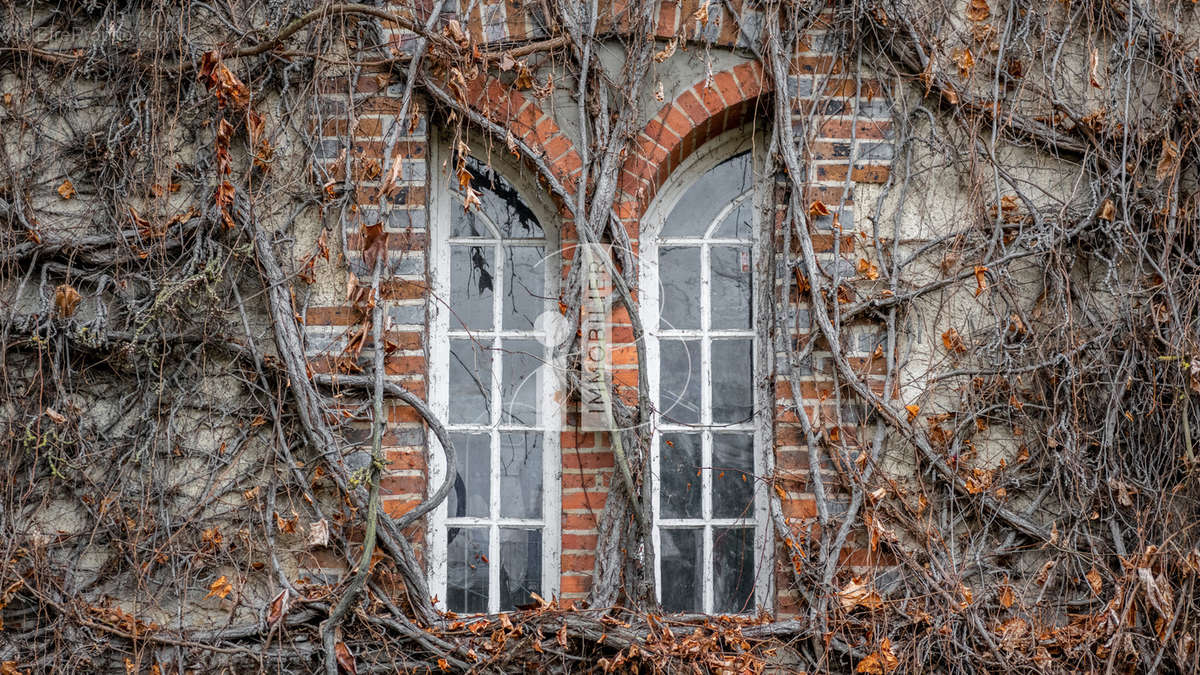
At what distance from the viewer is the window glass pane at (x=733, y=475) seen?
15.6 ft

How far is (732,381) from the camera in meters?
4.84

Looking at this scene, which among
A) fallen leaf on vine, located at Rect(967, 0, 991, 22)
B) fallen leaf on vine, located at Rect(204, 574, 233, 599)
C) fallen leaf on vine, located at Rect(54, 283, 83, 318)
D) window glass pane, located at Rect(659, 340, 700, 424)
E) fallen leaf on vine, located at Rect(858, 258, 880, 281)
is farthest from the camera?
fallen leaf on vine, located at Rect(967, 0, 991, 22)

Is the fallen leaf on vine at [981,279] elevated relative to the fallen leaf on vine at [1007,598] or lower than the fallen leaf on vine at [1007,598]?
elevated

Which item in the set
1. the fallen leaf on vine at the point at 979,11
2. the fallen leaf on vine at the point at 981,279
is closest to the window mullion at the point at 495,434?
the fallen leaf on vine at the point at 981,279

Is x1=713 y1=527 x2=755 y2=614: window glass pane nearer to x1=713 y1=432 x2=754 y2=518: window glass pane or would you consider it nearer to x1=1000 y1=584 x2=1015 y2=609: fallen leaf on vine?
x1=713 y1=432 x2=754 y2=518: window glass pane

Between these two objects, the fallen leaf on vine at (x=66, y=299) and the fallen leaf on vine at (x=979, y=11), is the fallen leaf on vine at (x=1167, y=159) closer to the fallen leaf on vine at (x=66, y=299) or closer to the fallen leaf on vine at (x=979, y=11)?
the fallen leaf on vine at (x=979, y=11)

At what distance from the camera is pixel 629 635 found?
4.32 meters

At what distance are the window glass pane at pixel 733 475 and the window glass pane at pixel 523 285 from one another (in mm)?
875

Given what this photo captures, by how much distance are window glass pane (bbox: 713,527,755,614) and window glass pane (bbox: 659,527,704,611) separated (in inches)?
2.4

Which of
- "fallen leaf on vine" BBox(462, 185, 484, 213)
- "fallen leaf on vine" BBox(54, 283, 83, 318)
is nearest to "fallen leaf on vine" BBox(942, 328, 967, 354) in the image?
"fallen leaf on vine" BBox(462, 185, 484, 213)

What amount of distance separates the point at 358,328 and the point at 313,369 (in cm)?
23

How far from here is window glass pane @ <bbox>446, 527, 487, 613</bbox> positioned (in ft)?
15.3

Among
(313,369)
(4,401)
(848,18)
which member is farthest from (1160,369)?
(4,401)

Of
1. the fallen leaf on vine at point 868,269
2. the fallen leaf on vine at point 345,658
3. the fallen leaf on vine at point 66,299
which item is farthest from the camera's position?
the fallen leaf on vine at point 868,269
